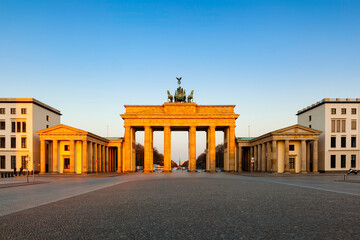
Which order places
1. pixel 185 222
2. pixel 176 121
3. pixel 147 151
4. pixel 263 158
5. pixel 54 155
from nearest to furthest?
pixel 185 222 → pixel 54 155 → pixel 263 158 → pixel 176 121 → pixel 147 151

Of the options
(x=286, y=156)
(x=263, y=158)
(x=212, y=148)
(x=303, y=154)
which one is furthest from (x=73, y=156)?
(x=303, y=154)

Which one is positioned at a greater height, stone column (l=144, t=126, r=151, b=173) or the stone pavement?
the stone pavement

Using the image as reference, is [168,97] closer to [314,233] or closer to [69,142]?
[69,142]

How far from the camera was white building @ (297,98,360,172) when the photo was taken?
58.8 m

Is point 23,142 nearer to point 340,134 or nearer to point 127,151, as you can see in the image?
point 127,151

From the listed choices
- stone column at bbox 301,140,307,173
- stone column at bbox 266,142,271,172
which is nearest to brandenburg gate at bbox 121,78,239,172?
stone column at bbox 266,142,271,172

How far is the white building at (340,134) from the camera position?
5881cm

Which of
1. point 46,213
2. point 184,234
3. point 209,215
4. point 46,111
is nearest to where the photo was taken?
point 184,234

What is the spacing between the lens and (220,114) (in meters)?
65.5

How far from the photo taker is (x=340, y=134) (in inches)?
2327

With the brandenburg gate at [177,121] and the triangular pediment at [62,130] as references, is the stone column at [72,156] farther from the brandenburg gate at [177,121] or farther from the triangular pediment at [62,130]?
the brandenburg gate at [177,121]

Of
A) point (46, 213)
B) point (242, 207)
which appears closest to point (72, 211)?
point (46, 213)

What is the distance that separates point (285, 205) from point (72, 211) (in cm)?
914

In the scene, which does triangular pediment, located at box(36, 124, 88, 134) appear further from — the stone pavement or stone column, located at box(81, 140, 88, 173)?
the stone pavement
